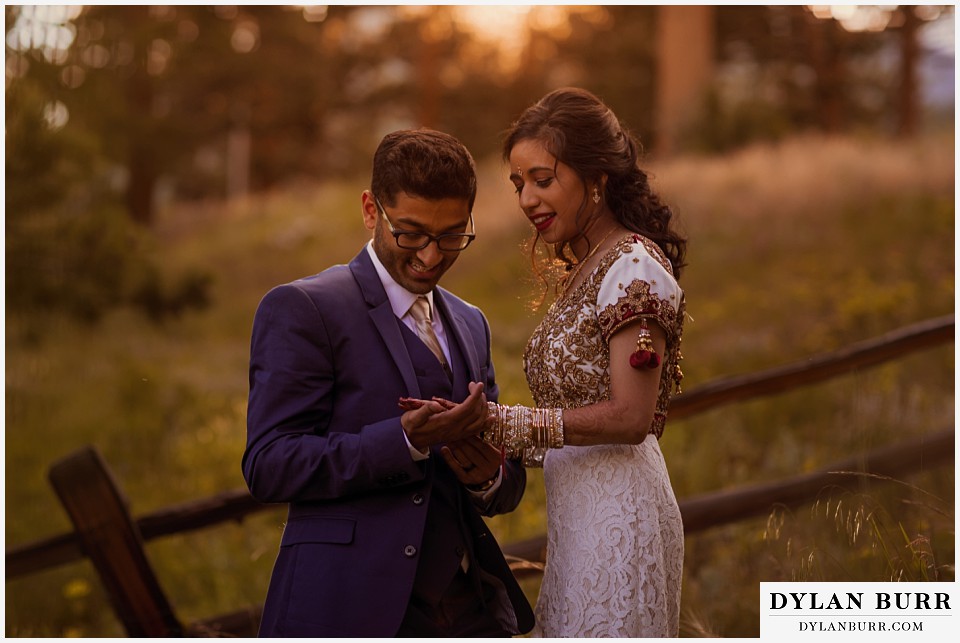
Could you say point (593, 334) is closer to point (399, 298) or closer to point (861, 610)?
point (399, 298)

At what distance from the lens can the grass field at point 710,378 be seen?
223 inches

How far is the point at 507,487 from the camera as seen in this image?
350cm

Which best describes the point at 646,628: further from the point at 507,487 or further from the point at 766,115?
the point at 766,115

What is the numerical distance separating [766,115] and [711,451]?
10975 mm

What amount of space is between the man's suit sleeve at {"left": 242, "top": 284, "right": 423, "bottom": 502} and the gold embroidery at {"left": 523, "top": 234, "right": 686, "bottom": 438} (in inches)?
24.1

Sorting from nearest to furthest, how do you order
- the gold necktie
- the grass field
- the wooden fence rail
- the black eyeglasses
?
the black eyeglasses, the gold necktie, the grass field, the wooden fence rail

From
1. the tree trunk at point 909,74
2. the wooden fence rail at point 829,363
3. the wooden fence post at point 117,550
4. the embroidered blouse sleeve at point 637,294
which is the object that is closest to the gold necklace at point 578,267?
the embroidered blouse sleeve at point 637,294

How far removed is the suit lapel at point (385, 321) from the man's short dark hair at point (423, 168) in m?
0.26

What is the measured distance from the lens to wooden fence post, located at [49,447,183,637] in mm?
5430

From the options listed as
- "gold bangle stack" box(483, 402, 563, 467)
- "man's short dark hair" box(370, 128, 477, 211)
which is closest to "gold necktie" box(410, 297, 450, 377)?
"gold bangle stack" box(483, 402, 563, 467)

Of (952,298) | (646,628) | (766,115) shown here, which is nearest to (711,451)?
(952,298)

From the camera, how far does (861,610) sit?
4148mm

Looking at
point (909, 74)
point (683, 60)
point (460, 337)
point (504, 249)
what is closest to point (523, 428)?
point (460, 337)

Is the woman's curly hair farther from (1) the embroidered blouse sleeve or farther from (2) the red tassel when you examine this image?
(2) the red tassel
